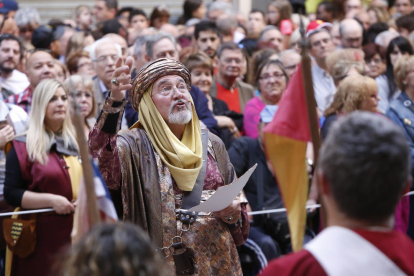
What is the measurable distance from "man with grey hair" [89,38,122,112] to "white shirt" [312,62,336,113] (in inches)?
90.7

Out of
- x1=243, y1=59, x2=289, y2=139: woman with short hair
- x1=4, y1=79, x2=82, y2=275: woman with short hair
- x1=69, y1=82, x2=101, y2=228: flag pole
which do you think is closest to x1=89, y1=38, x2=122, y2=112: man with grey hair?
x1=243, y1=59, x2=289, y2=139: woman with short hair

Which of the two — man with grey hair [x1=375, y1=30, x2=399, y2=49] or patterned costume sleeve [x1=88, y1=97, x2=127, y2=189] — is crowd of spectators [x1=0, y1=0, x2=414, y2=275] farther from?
patterned costume sleeve [x1=88, y1=97, x2=127, y2=189]

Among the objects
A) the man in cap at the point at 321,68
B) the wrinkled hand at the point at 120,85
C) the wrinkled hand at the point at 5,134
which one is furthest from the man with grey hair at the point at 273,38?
the wrinkled hand at the point at 120,85

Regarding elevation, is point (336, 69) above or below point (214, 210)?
above

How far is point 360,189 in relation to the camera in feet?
7.61

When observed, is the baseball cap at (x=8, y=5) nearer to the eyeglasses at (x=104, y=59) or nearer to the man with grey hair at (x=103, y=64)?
the man with grey hair at (x=103, y=64)

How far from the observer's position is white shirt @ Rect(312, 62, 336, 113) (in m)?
8.06

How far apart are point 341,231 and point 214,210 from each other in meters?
1.86

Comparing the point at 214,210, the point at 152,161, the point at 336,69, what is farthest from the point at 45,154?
the point at 336,69

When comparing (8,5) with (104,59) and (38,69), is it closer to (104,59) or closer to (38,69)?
(104,59)

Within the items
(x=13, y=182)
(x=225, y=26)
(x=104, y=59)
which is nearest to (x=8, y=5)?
(x=225, y=26)

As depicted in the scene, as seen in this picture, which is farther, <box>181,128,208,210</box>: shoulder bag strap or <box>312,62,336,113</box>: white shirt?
<box>312,62,336,113</box>: white shirt

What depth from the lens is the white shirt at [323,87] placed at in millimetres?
8062

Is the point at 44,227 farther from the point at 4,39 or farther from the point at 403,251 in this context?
the point at 403,251
